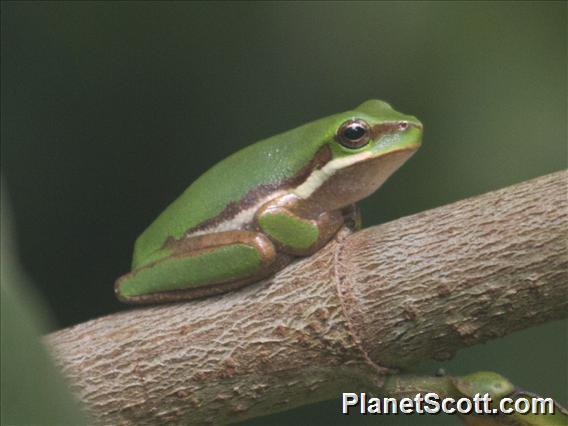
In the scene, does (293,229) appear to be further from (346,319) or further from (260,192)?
(346,319)

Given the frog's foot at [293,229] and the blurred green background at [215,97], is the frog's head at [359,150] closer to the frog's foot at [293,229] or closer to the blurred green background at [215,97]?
the frog's foot at [293,229]

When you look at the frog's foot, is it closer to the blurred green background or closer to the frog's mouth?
the frog's mouth

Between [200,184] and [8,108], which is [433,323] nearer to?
[200,184]

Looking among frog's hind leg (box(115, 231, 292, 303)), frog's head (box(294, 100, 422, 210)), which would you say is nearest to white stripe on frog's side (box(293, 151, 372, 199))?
frog's head (box(294, 100, 422, 210))

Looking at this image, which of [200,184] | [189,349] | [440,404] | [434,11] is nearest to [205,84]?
[434,11]

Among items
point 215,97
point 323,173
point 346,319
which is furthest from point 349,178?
point 215,97

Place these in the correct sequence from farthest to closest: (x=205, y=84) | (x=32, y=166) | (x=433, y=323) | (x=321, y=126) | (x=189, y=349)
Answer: (x=205, y=84) → (x=32, y=166) → (x=321, y=126) → (x=189, y=349) → (x=433, y=323)

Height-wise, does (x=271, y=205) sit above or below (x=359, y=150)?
below

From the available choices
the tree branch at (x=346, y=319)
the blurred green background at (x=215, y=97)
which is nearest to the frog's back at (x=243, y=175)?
the tree branch at (x=346, y=319)
